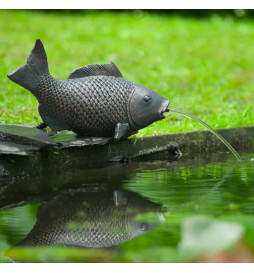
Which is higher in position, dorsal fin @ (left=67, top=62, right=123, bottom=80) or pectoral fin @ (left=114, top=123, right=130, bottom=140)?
dorsal fin @ (left=67, top=62, right=123, bottom=80)

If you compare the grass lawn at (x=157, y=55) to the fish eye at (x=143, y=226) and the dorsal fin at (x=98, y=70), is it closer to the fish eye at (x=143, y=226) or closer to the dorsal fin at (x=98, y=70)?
the dorsal fin at (x=98, y=70)

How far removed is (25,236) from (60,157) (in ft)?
6.33

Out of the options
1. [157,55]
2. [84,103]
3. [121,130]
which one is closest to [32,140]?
[84,103]

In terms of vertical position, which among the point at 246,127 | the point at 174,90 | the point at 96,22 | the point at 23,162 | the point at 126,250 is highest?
the point at 96,22

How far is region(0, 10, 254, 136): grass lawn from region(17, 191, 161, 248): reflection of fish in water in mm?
1989

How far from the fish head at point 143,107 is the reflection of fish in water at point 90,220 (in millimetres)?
1058

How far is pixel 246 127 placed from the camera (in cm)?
585

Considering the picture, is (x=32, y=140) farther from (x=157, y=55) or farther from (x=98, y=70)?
(x=157, y=55)

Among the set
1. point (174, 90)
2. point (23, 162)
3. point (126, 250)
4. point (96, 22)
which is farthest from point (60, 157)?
point (96, 22)

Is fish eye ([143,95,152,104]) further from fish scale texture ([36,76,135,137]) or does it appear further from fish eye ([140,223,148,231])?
fish eye ([140,223,148,231])

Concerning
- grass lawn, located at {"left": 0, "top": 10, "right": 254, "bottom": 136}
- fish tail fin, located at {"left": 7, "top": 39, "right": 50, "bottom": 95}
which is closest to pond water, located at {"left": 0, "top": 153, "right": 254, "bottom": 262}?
fish tail fin, located at {"left": 7, "top": 39, "right": 50, "bottom": 95}

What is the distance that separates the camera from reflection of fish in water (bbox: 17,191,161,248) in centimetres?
238

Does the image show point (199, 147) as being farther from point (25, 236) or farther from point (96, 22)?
point (96, 22)

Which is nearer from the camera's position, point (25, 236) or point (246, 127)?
point (25, 236)
